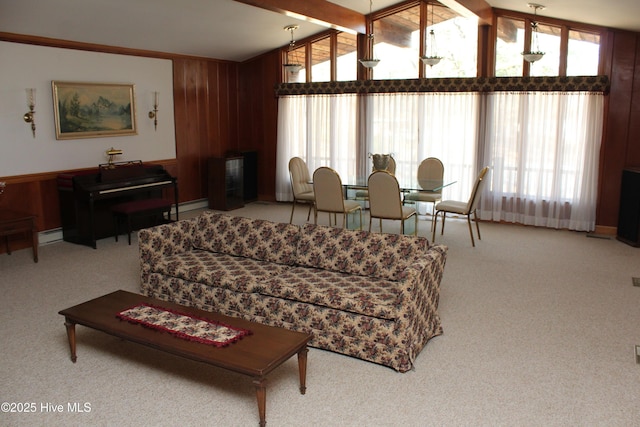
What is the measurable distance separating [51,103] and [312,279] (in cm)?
425

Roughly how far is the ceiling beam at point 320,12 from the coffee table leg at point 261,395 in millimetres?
3923

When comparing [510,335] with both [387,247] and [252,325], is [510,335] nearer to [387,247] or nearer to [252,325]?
[387,247]

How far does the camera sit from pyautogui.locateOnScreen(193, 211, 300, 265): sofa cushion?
455 centimetres

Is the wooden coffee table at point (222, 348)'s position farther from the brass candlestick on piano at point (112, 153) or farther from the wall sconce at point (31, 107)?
the brass candlestick on piano at point (112, 153)

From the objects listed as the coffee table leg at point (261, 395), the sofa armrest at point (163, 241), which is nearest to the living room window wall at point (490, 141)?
the sofa armrest at point (163, 241)

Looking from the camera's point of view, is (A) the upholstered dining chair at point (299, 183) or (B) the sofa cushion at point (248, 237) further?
(A) the upholstered dining chair at point (299, 183)

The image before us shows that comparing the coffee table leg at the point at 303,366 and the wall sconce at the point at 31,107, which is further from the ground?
the wall sconce at the point at 31,107

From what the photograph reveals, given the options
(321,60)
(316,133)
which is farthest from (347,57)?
(316,133)

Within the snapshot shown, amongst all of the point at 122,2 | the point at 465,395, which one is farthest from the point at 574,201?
the point at 122,2

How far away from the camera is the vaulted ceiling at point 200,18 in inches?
224

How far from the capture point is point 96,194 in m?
6.38

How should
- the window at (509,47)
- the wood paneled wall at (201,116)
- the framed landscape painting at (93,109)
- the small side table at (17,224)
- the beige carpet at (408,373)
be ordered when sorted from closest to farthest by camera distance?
the beige carpet at (408,373)
the small side table at (17,224)
the framed landscape painting at (93,109)
the window at (509,47)
the wood paneled wall at (201,116)

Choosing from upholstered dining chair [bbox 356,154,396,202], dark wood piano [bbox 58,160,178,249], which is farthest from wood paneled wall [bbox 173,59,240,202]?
upholstered dining chair [bbox 356,154,396,202]

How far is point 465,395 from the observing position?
3262 millimetres
